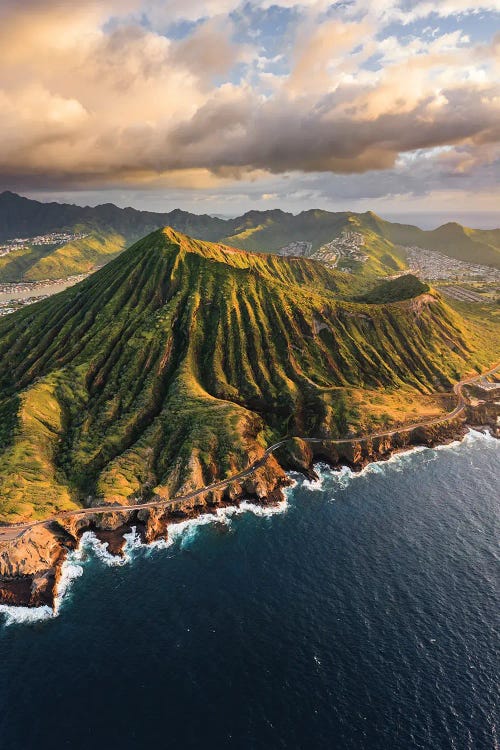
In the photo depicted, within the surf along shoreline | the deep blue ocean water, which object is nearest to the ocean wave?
the surf along shoreline

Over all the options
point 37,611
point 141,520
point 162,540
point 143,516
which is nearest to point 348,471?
point 162,540

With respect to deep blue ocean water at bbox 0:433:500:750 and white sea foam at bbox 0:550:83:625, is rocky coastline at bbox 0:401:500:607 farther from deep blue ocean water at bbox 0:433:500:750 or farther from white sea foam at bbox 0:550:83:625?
deep blue ocean water at bbox 0:433:500:750

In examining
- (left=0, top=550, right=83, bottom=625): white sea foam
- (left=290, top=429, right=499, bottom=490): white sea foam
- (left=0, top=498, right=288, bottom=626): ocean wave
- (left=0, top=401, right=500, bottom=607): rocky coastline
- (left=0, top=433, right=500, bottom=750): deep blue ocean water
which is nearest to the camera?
(left=0, top=433, right=500, bottom=750): deep blue ocean water

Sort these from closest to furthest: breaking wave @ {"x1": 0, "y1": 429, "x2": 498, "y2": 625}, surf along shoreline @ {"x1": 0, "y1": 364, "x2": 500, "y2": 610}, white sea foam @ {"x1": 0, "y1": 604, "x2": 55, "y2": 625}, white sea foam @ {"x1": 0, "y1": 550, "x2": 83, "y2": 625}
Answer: white sea foam @ {"x1": 0, "y1": 604, "x2": 55, "y2": 625} < white sea foam @ {"x1": 0, "y1": 550, "x2": 83, "y2": 625} < breaking wave @ {"x1": 0, "y1": 429, "x2": 498, "y2": 625} < surf along shoreline @ {"x1": 0, "y1": 364, "x2": 500, "y2": 610}

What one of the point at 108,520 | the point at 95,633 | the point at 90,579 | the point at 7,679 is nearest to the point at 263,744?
the point at 95,633

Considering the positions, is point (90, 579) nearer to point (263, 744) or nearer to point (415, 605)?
point (263, 744)

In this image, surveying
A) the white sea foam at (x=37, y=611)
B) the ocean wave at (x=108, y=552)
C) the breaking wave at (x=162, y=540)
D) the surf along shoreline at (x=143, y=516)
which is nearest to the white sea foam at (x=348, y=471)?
the breaking wave at (x=162, y=540)

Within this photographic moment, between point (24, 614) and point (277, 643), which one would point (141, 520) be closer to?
point (24, 614)

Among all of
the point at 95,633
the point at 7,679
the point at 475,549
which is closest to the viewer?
the point at 7,679
